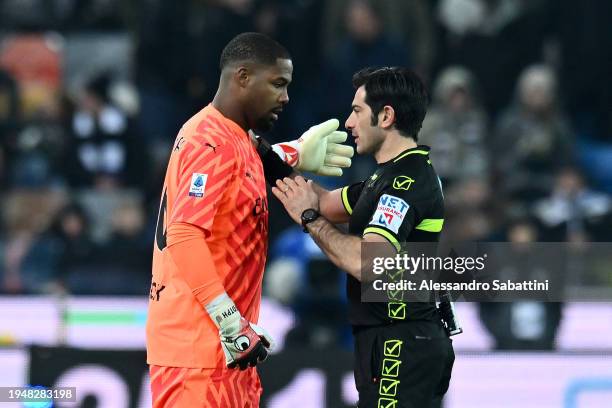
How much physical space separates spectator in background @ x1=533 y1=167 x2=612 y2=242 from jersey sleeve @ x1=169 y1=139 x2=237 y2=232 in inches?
231

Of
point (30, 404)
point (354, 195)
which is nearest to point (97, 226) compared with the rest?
point (30, 404)

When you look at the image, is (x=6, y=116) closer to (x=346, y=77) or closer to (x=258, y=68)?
(x=346, y=77)

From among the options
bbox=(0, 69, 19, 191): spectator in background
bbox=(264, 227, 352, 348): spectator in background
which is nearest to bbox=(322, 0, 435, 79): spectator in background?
bbox=(264, 227, 352, 348): spectator in background

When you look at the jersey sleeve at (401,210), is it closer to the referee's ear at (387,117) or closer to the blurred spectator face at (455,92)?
the referee's ear at (387,117)

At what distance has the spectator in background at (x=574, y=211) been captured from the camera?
434 inches

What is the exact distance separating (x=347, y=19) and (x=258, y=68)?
6.92 metres

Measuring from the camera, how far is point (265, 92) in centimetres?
577

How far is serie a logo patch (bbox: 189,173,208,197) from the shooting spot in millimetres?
5477

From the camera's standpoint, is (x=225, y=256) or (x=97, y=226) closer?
(x=225, y=256)

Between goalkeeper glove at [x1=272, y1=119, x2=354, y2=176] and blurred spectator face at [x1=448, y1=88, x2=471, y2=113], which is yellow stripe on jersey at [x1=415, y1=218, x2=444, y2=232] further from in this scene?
blurred spectator face at [x1=448, y1=88, x2=471, y2=113]

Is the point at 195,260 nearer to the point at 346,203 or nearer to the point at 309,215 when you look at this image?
the point at 309,215

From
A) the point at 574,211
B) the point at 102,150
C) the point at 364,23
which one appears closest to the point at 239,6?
the point at 364,23

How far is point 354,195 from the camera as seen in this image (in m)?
6.22

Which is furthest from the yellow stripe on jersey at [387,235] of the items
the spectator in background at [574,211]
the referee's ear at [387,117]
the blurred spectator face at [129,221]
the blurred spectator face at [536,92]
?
the blurred spectator face at [536,92]
